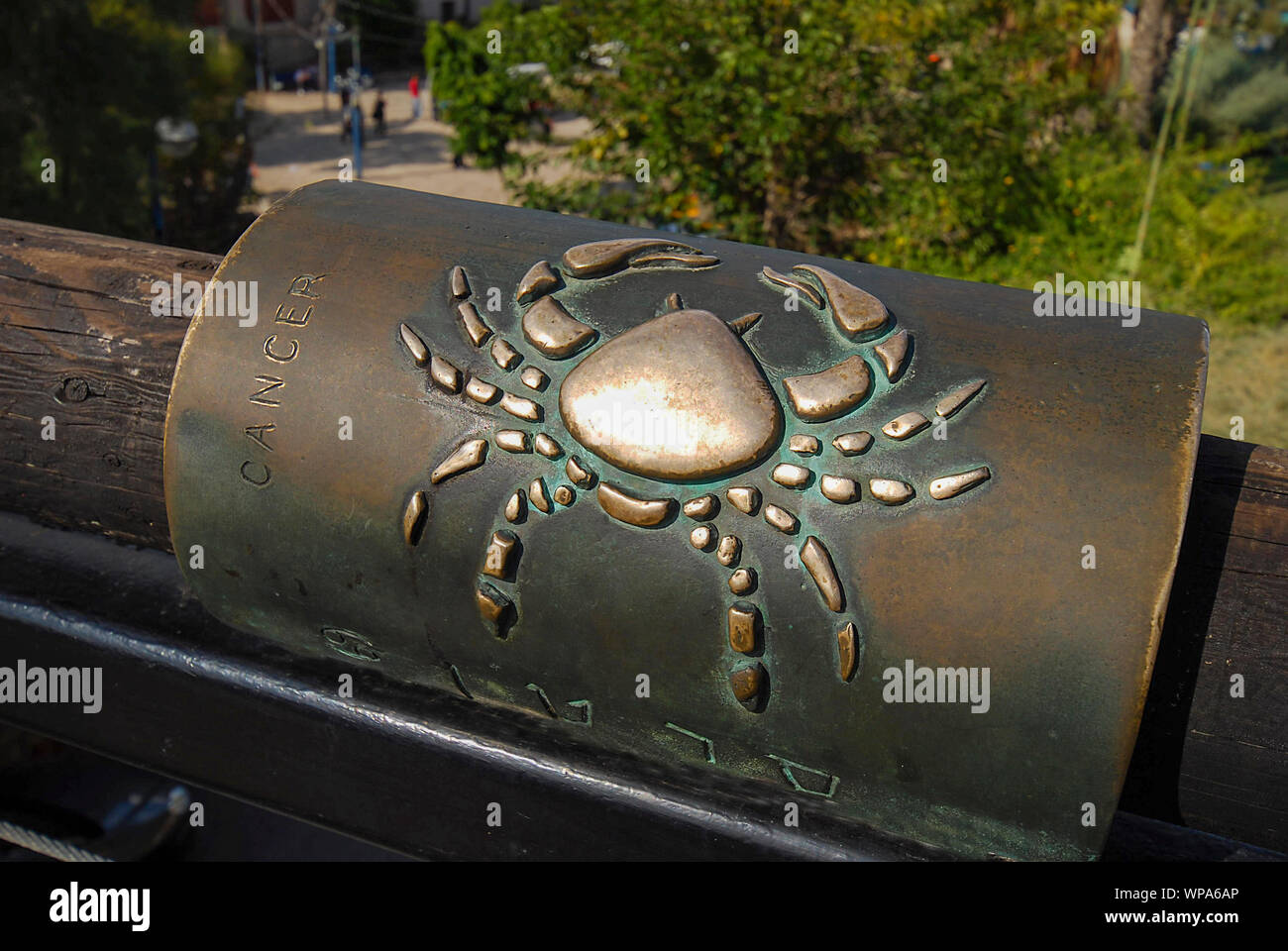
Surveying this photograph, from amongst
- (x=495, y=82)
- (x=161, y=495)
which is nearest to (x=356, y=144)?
(x=495, y=82)

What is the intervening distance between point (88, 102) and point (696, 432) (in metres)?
8.78

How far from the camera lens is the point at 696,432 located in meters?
0.83

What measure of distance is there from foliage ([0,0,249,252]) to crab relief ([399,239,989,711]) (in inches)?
293

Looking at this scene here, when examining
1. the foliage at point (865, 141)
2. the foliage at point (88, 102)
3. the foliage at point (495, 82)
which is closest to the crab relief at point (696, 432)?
the foliage at point (865, 141)

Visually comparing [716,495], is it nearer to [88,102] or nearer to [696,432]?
[696,432]

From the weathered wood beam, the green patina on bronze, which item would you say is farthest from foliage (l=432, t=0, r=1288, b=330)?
the green patina on bronze

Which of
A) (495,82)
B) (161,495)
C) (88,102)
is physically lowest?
(161,495)

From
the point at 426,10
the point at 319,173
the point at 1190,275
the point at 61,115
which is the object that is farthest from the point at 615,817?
the point at 426,10

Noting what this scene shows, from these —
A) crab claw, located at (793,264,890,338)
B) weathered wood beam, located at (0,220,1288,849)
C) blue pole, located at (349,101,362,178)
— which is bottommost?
weathered wood beam, located at (0,220,1288,849)

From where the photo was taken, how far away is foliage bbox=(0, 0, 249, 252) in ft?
24.3

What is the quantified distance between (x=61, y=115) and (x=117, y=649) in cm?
817

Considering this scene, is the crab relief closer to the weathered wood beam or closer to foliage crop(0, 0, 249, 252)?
the weathered wood beam

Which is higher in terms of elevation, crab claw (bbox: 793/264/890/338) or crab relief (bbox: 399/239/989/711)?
crab claw (bbox: 793/264/890/338)

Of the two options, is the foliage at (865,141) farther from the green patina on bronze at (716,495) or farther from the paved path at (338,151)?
the paved path at (338,151)
